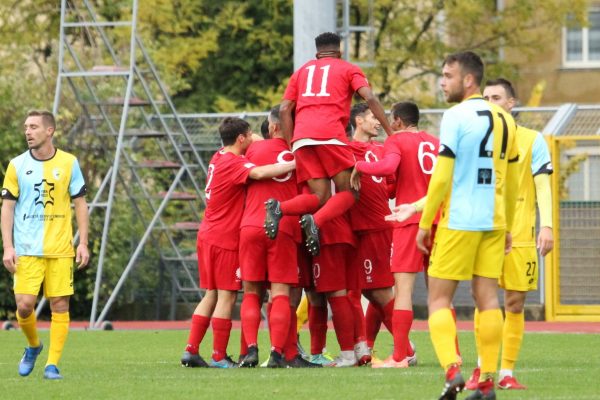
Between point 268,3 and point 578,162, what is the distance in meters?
→ 11.6

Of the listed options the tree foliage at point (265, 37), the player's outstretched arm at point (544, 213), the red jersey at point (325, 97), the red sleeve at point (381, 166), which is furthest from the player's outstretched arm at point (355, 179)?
the tree foliage at point (265, 37)

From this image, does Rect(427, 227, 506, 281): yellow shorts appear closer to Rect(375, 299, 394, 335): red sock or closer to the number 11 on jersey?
the number 11 on jersey

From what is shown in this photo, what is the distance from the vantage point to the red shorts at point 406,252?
12938mm

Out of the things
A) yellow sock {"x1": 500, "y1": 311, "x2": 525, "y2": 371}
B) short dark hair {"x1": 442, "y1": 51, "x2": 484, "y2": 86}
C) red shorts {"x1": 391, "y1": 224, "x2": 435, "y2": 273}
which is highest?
short dark hair {"x1": 442, "y1": 51, "x2": 484, "y2": 86}

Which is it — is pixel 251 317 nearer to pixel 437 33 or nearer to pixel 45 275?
pixel 45 275

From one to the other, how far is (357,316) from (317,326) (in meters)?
0.38

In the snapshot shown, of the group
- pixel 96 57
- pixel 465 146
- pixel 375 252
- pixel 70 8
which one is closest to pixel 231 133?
pixel 375 252

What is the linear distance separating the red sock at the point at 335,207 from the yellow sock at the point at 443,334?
3.22 meters

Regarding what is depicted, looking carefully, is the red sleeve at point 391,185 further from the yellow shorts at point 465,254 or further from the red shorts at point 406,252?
the yellow shorts at point 465,254

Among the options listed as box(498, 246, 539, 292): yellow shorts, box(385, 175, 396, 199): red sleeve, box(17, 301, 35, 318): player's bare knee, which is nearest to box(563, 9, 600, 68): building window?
box(385, 175, 396, 199): red sleeve

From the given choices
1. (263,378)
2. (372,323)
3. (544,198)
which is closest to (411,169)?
(372,323)

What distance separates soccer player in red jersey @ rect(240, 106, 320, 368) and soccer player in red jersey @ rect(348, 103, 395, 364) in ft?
2.03

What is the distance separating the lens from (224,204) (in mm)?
13641

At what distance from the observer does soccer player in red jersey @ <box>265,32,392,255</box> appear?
12.8 m
